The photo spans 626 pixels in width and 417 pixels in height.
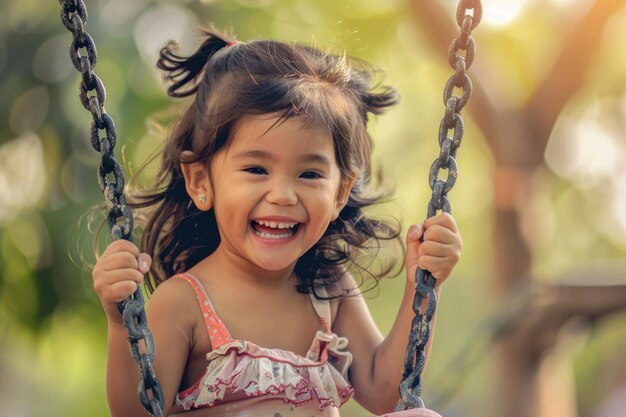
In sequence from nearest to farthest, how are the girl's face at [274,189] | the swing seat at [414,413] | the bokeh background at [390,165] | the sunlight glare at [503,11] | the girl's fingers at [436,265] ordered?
the swing seat at [414,413] → the girl's fingers at [436,265] → the girl's face at [274,189] → the bokeh background at [390,165] → the sunlight glare at [503,11]

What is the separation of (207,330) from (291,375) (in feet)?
0.56

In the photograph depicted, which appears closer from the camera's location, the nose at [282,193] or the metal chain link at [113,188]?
the metal chain link at [113,188]

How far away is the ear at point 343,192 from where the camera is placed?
6.40 feet

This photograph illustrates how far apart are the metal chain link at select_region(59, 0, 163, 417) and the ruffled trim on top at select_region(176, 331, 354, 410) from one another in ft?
0.64

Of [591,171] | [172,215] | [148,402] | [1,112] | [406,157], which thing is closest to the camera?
[148,402]

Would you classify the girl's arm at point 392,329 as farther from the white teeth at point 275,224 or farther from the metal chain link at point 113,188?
the metal chain link at point 113,188

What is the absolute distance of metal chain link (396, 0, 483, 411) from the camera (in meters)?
1.60

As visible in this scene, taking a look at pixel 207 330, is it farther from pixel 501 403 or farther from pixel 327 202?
pixel 501 403

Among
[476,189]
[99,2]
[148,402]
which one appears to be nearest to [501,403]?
[99,2]

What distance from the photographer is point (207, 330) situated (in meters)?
1.85

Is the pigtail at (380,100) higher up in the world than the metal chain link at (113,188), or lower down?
higher up

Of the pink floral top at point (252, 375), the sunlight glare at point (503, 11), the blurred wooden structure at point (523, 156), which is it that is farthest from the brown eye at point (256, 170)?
the sunlight glare at point (503, 11)

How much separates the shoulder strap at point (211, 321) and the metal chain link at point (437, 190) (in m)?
0.37

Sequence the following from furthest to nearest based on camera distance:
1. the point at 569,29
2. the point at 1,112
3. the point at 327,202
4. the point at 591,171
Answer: the point at 591,171 → the point at 1,112 → the point at 569,29 → the point at 327,202
